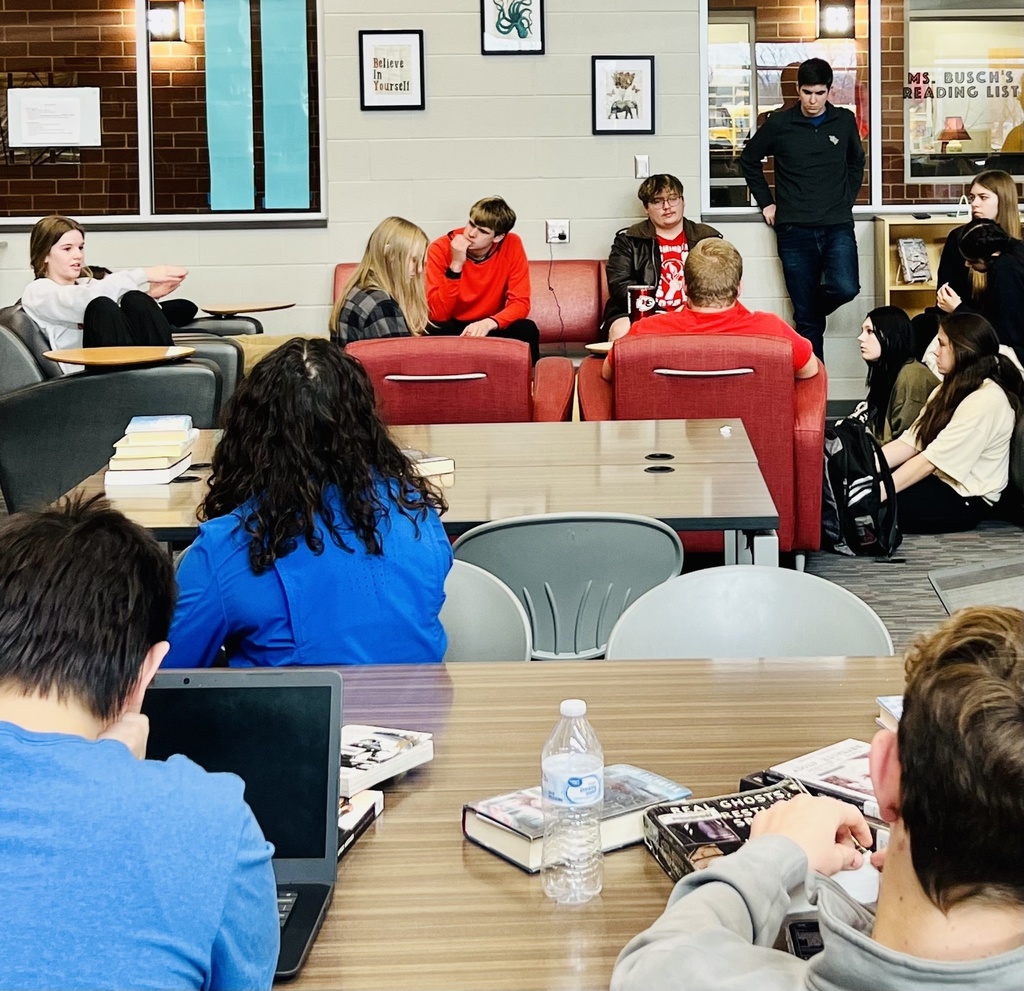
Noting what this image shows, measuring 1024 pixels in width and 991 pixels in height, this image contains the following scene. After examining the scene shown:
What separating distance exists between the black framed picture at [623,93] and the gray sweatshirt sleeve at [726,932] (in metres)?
7.58

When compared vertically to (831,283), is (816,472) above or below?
below

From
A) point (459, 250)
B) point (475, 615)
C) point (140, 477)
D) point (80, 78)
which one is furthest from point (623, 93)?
point (475, 615)

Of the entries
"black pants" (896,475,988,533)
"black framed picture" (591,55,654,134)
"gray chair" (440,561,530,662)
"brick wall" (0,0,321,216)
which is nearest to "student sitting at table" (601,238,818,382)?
"black pants" (896,475,988,533)

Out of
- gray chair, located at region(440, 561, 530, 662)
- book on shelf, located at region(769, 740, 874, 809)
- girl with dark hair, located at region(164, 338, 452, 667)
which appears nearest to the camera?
book on shelf, located at region(769, 740, 874, 809)

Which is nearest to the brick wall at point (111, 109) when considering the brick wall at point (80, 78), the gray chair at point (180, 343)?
the brick wall at point (80, 78)

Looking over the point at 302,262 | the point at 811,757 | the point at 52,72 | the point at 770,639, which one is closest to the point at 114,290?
the point at 302,262

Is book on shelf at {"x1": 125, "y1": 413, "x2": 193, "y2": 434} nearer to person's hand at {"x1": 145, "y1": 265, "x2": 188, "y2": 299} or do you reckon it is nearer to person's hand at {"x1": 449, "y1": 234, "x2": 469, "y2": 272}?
person's hand at {"x1": 145, "y1": 265, "x2": 188, "y2": 299}

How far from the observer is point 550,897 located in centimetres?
139

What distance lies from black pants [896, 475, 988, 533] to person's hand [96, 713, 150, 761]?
467 centimetres

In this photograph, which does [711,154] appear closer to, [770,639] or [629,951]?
[770,639]

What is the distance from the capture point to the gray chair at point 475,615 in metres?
2.45

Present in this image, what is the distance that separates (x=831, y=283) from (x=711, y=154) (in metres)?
1.14

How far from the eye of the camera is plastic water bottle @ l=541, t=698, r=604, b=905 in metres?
1.41

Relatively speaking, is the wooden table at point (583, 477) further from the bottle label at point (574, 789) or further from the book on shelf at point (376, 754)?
the bottle label at point (574, 789)
